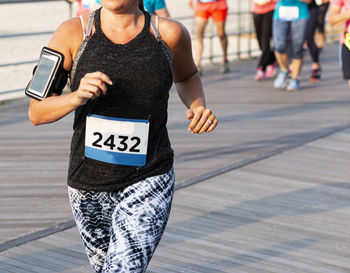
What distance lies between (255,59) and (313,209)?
8880mm

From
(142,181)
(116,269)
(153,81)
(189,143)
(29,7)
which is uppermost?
(153,81)

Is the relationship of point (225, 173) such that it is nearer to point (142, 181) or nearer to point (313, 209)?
point (313, 209)

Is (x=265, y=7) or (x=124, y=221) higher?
(x=124, y=221)

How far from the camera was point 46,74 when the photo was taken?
106 inches

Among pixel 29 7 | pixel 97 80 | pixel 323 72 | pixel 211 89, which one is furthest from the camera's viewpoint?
pixel 29 7

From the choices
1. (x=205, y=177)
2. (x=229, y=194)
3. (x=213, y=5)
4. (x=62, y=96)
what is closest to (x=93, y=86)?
(x=62, y=96)

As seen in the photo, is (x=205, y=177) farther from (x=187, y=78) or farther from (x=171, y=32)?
(x=171, y=32)

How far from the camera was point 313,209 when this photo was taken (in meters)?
5.34

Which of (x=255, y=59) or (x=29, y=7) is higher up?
(x=255, y=59)

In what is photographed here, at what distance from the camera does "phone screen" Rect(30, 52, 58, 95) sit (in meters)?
2.69

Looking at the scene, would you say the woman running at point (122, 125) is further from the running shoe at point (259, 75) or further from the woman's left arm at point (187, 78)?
the running shoe at point (259, 75)

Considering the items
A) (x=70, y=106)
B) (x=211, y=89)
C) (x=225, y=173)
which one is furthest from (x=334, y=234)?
(x=211, y=89)

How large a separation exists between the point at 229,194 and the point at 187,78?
2602 millimetres

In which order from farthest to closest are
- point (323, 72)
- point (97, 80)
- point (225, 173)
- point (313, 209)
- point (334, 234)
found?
point (323, 72) → point (225, 173) → point (313, 209) → point (334, 234) → point (97, 80)
